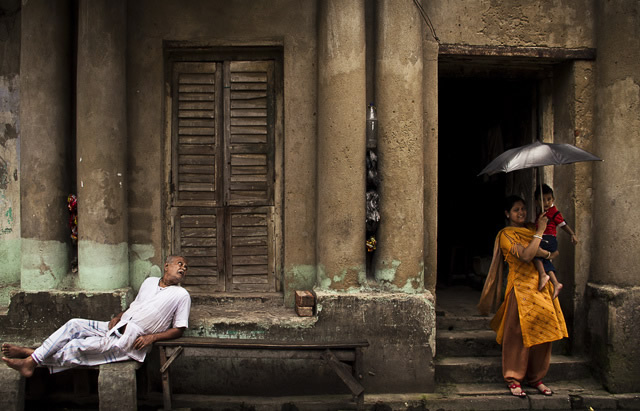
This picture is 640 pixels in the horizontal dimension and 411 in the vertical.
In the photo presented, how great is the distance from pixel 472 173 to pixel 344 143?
391cm

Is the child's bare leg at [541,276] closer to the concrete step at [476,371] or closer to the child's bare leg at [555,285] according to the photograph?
the child's bare leg at [555,285]

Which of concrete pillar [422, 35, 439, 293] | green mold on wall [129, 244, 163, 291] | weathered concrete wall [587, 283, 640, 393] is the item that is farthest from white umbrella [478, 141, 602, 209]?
green mold on wall [129, 244, 163, 291]

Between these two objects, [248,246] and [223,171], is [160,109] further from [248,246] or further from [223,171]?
[248,246]

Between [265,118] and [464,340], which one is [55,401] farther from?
[464,340]

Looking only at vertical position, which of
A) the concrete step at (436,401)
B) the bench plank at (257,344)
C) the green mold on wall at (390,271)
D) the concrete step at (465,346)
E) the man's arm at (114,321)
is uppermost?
the green mold on wall at (390,271)

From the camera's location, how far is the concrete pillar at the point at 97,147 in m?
4.61

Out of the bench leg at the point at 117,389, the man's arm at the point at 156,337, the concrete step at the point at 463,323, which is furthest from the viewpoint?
the concrete step at the point at 463,323

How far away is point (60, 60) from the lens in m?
4.75

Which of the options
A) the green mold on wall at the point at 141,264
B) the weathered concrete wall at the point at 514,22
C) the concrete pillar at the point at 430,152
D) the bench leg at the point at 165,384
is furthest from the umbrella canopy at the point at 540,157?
the green mold on wall at the point at 141,264

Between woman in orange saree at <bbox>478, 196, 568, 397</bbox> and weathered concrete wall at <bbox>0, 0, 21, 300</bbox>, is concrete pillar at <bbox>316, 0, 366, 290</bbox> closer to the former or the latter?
woman in orange saree at <bbox>478, 196, 568, 397</bbox>

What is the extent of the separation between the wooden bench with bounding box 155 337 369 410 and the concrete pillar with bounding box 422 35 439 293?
114 cm

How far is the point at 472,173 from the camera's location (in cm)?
784

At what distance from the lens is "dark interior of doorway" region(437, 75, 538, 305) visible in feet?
21.4

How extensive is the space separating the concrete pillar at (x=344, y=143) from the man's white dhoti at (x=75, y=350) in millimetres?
1892
